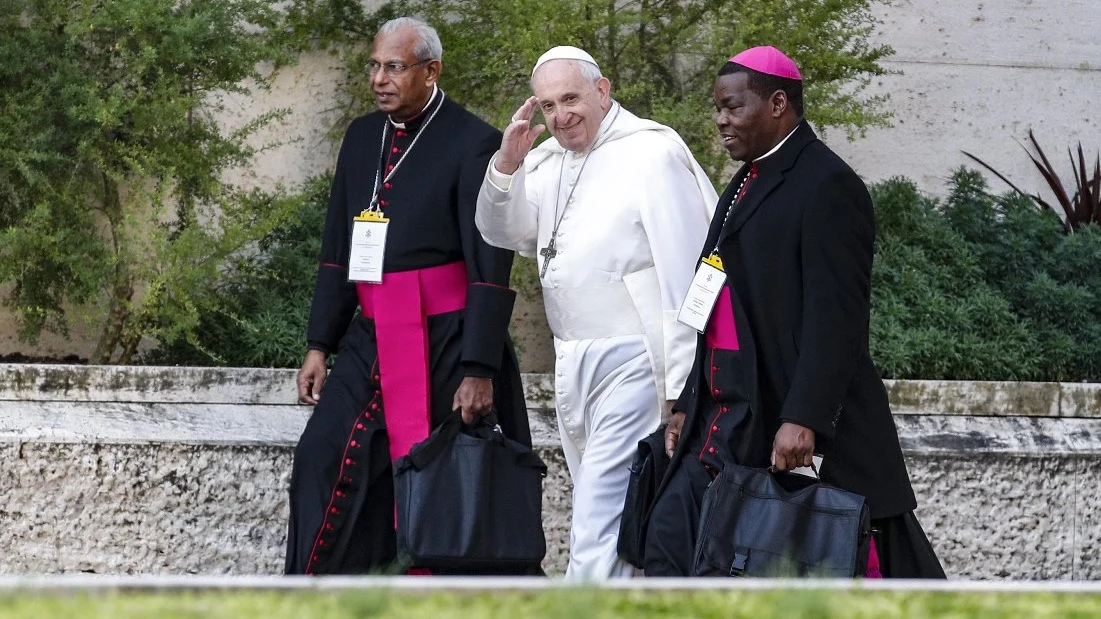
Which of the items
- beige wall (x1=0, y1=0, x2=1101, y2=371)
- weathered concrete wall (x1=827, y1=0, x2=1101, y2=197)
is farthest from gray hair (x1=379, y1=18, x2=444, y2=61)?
weathered concrete wall (x1=827, y1=0, x2=1101, y2=197)

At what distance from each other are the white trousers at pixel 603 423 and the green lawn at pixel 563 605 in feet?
6.14

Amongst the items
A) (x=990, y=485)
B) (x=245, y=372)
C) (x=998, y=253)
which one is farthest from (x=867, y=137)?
(x=245, y=372)

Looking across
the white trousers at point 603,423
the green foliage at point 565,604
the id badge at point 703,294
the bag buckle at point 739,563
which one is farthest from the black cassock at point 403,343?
the green foliage at point 565,604

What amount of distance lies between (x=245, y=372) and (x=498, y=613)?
3.60 meters

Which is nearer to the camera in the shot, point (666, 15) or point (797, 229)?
point (797, 229)

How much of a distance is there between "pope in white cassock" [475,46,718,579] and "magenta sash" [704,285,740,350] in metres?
0.36

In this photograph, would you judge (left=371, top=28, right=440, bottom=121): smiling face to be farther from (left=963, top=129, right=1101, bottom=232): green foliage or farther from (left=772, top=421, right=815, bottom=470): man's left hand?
(left=963, top=129, right=1101, bottom=232): green foliage

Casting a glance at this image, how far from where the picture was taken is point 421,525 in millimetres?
4266

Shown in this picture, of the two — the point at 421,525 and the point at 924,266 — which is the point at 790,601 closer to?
the point at 421,525

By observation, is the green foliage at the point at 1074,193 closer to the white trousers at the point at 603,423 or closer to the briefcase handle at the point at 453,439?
the white trousers at the point at 603,423

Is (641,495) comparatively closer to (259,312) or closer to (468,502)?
(468,502)

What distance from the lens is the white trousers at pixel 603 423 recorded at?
4.22m

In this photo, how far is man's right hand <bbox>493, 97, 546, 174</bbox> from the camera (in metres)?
4.19

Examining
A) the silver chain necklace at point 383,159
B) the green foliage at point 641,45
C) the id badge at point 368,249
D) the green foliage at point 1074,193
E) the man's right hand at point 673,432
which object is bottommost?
the man's right hand at point 673,432
